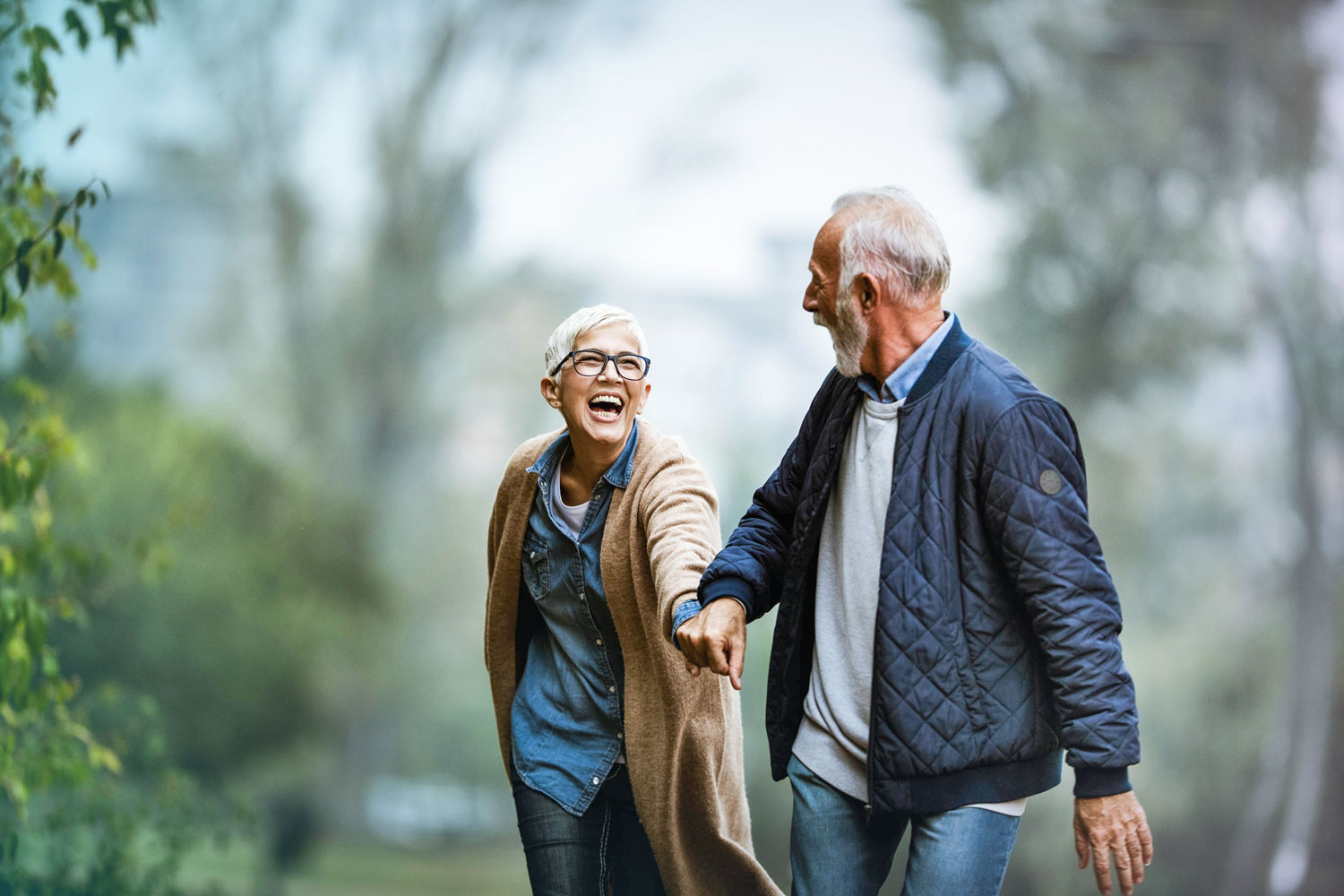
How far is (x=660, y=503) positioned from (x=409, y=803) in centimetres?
505

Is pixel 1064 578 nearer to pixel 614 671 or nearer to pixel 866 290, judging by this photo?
pixel 866 290

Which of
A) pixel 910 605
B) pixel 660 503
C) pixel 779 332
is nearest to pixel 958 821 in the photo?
pixel 910 605

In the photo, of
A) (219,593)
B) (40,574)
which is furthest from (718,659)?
(219,593)

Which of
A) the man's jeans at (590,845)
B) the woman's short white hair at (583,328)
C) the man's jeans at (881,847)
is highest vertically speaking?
the woman's short white hair at (583,328)

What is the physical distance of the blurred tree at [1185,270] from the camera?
6496 millimetres

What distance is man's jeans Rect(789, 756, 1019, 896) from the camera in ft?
5.45

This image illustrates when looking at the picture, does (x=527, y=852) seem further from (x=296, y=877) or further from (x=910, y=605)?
(x=296, y=877)

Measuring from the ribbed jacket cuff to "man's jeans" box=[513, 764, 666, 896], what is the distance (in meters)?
0.83

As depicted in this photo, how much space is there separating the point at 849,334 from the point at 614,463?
21.4 inches

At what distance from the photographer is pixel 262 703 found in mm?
6383

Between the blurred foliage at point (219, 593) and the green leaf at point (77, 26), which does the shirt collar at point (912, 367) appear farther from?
the blurred foliage at point (219, 593)

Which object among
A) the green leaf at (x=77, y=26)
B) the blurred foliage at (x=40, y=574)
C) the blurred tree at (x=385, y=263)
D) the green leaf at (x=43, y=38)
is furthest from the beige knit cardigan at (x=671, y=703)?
the blurred tree at (x=385, y=263)

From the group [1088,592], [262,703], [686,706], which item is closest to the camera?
[1088,592]

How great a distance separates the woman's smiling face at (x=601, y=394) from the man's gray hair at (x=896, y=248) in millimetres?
479
